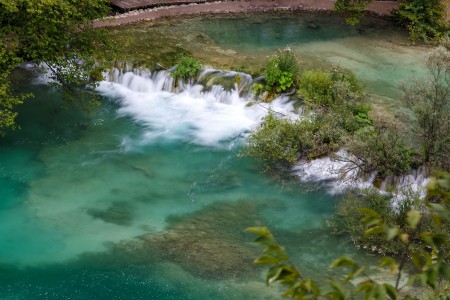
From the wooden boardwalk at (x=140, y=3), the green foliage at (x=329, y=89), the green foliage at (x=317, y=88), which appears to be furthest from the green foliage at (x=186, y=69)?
the wooden boardwalk at (x=140, y=3)

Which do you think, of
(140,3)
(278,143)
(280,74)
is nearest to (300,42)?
A: (280,74)

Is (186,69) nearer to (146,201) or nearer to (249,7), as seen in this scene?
(146,201)

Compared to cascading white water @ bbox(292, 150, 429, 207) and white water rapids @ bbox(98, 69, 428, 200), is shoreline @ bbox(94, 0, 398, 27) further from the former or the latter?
cascading white water @ bbox(292, 150, 429, 207)

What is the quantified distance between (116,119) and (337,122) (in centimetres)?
586

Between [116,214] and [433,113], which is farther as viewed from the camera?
[433,113]

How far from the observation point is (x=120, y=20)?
826 inches

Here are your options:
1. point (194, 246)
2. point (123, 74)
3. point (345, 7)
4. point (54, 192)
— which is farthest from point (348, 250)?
point (345, 7)

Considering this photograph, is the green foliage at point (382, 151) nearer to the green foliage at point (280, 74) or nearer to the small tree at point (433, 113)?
the small tree at point (433, 113)

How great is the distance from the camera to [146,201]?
41.8 ft

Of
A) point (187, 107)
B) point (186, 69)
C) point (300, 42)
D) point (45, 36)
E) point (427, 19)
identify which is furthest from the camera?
point (427, 19)

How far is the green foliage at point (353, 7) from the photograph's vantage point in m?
20.5

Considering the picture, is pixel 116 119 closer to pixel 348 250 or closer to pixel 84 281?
pixel 84 281

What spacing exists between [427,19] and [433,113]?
28.9 ft

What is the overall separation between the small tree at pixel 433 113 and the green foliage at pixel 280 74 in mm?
3597
